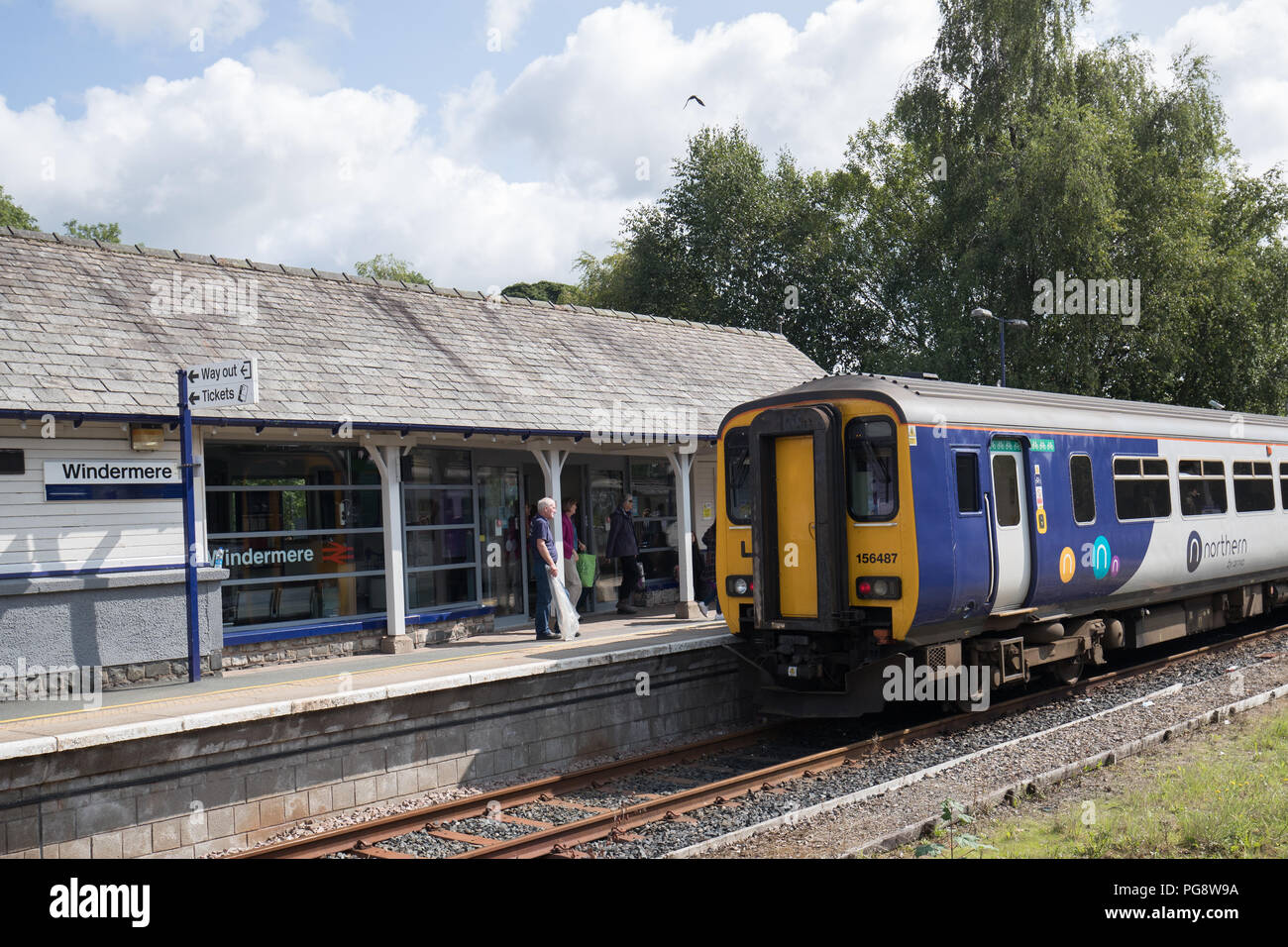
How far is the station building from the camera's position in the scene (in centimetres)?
1053

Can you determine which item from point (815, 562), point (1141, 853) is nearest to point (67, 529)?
point (815, 562)

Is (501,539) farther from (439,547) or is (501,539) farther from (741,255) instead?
(741,255)

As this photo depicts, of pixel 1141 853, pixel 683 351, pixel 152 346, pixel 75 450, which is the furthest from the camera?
pixel 683 351

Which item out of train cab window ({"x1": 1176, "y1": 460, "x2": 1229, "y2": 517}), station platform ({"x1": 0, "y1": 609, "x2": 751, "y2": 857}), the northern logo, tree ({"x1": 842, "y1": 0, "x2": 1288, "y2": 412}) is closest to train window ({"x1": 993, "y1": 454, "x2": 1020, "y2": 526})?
station platform ({"x1": 0, "y1": 609, "x2": 751, "y2": 857})

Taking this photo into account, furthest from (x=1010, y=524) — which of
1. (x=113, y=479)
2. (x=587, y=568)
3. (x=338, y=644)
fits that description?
(x=113, y=479)

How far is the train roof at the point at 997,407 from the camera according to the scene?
10047 mm

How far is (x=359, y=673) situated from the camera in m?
10.8

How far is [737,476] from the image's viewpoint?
36.4 ft

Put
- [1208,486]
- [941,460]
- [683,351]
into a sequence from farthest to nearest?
[683,351], [1208,486], [941,460]

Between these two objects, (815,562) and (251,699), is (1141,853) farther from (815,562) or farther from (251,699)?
(251,699)

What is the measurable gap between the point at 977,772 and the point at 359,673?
578 cm
